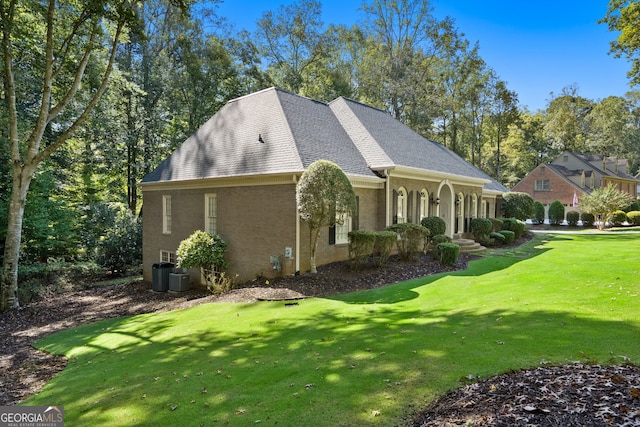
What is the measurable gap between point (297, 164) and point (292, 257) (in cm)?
316

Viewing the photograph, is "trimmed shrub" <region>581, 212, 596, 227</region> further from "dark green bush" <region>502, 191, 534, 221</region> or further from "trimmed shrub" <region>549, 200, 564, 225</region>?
"dark green bush" <region>502, 191, 534, 221</region>

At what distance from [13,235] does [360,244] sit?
12527 mm

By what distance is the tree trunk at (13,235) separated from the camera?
43.2ft

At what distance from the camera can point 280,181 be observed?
1277 cm

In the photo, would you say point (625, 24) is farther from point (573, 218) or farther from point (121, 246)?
point (573, 218)

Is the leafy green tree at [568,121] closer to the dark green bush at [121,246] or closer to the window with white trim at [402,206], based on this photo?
the window with white trim at [402,206]

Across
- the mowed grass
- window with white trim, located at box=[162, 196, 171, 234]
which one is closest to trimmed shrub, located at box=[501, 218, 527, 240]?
the mowed grass

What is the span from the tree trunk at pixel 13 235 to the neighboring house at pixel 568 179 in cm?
4800

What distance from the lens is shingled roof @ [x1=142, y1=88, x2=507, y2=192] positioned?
13.8 m

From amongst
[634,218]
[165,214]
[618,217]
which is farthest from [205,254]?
[634,218]

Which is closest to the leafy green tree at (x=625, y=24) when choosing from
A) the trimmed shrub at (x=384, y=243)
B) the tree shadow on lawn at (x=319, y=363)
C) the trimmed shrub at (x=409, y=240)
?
the trimmed shrub at (x=409, y=240)

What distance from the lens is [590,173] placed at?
→ 4484 cm

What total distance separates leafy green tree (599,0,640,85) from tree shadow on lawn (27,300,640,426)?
439 inches

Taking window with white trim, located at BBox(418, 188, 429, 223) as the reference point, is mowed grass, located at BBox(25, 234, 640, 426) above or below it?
below
